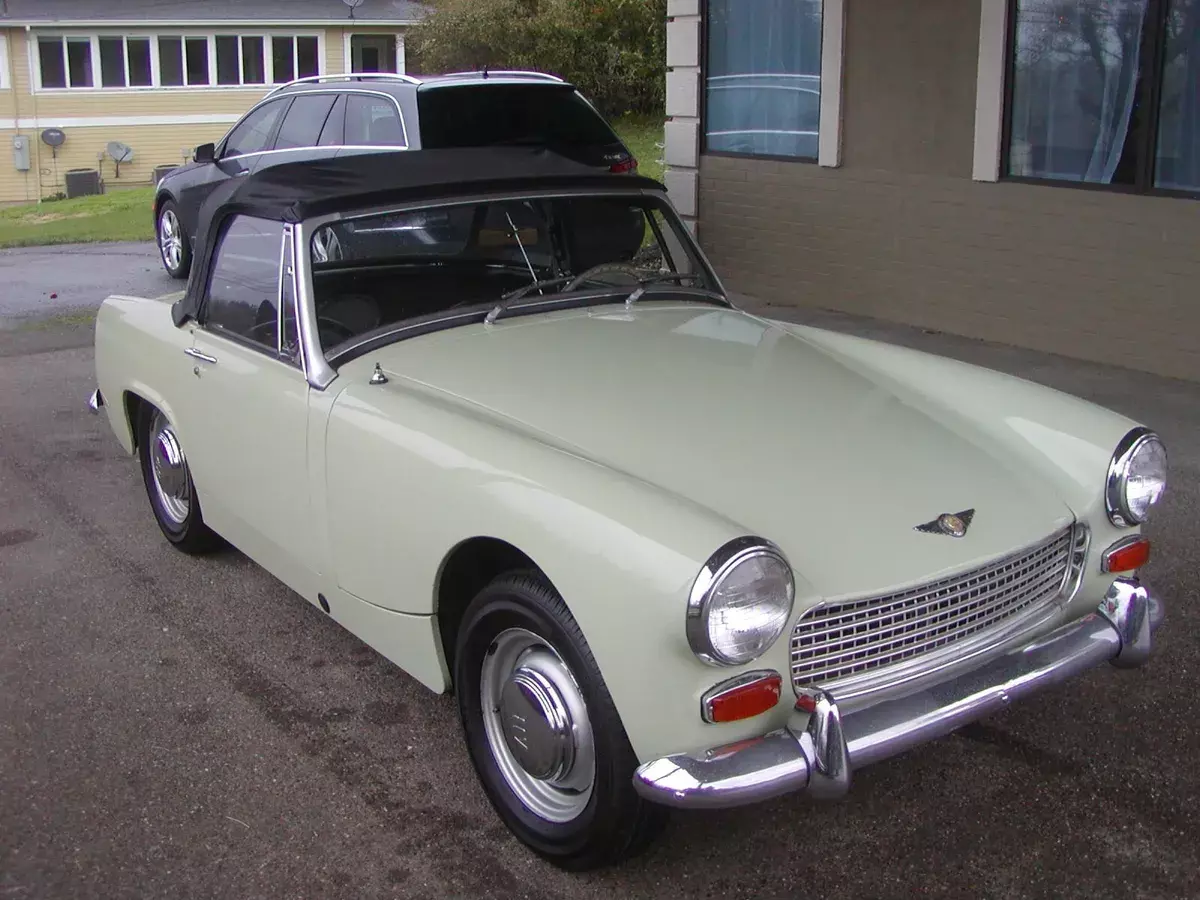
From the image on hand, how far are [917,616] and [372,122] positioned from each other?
780cm

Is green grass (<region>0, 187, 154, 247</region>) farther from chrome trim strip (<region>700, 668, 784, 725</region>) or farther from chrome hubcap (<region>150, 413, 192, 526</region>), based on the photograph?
chrome trim strip (<region>700, 668, 784, 725</region>)

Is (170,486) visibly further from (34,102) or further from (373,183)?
(34,102)

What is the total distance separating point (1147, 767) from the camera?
11.8 ft

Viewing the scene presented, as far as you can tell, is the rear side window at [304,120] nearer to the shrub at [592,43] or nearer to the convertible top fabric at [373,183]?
the convertible top fabric at [373,183]

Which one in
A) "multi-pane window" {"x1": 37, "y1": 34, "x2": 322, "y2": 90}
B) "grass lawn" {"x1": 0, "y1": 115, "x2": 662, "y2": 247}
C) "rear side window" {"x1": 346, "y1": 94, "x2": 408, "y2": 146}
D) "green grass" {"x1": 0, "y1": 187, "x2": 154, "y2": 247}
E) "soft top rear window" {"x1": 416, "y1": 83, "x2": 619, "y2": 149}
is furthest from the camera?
"multi-pane window" {"x1": 37, "y1": 34, "x2": 322, "y2": 90}

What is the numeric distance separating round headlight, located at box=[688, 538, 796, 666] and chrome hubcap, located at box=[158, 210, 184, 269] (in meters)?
10.4

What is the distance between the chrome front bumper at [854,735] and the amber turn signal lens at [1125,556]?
7.1 inches

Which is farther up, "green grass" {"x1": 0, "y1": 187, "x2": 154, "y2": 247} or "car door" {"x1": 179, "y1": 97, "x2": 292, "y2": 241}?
"car door" {"x1": 179, "y1": 97, "x2": 292, "y2": 241}

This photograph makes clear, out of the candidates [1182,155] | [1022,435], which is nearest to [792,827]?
[1022,435]

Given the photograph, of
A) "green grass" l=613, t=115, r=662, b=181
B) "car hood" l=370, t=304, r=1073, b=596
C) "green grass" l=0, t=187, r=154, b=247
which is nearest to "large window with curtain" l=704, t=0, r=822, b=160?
"car hood" l=370, t=304, r=1073, b=596

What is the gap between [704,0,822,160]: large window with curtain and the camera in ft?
32.1

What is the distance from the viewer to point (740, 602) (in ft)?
8.97

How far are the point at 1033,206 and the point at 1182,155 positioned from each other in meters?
0.94

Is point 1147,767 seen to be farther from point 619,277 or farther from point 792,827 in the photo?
point 619,277
